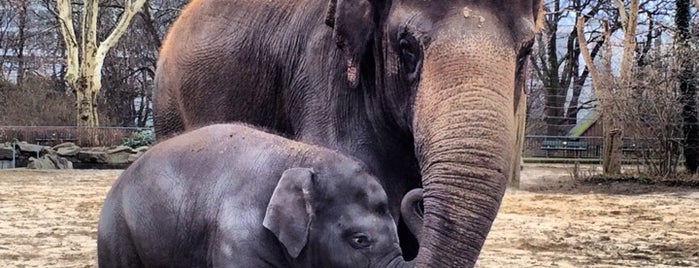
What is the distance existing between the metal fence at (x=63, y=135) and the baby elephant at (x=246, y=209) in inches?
795

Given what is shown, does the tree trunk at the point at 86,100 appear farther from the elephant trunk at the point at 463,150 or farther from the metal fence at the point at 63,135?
the elephant trunk at the point at 463,150

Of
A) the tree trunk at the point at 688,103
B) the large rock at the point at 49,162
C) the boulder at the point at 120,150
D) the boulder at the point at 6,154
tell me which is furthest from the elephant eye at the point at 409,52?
the boulder at the point at 6,154

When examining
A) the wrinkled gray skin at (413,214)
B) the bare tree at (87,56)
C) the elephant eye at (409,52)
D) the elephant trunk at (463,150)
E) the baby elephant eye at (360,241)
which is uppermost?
the bare tree at (87,56)

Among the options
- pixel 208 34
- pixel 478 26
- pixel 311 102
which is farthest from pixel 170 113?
pixel 478 26

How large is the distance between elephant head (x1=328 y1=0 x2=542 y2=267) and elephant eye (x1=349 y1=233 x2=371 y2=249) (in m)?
0.30

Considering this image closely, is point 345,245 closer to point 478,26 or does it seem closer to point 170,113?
point 478,26

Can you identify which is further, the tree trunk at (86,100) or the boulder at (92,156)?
the tree trunk at (86,100)

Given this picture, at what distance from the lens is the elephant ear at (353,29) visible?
2.72m

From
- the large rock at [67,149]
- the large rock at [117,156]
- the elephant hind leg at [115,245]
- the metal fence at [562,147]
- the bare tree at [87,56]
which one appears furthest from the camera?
the metal fence at [562,147]

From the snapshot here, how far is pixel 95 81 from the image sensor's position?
24500mm

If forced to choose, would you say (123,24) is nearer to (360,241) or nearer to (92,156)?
(92,156)

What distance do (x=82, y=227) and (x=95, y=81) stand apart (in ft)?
49.5

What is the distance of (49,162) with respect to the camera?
2036 centimetres

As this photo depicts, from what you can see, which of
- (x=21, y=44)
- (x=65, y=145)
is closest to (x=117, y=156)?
(x=65, y=145)
